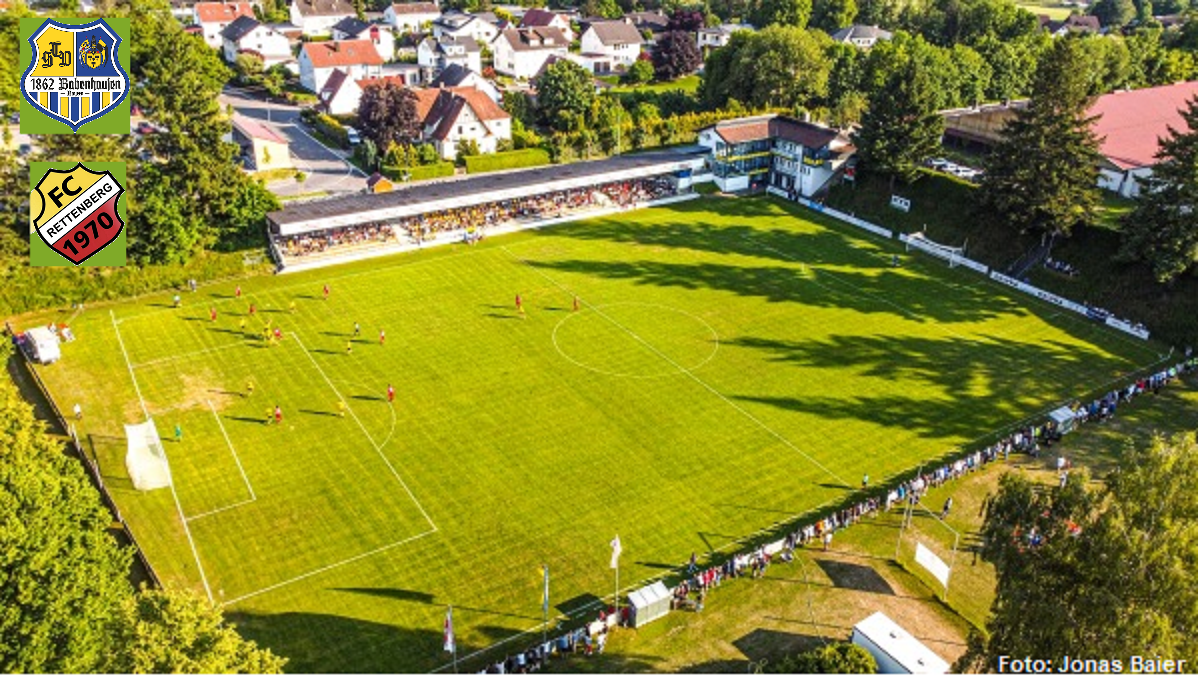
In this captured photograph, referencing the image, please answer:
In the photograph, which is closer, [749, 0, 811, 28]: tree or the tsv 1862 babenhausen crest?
the tsv 1862 babenhausen crest

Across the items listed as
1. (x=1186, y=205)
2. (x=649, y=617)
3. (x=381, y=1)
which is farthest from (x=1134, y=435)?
(x=381, y=1)

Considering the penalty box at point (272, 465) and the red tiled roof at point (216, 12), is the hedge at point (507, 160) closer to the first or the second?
the penalty box at point (272, 465)

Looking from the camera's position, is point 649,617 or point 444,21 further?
point 444,21

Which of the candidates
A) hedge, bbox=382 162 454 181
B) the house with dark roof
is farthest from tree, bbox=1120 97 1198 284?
hedge, bbox=382 162 454 181

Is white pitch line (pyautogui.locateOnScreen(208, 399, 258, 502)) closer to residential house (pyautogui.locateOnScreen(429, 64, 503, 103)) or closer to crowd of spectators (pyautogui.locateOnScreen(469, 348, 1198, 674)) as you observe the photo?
crowd of spectators (pyautogui.locateOnScreen(469, 348, 1198, 674))

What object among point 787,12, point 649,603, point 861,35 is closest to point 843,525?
point 649,603

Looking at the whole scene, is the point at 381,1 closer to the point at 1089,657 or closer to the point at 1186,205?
the point at 1186,205
